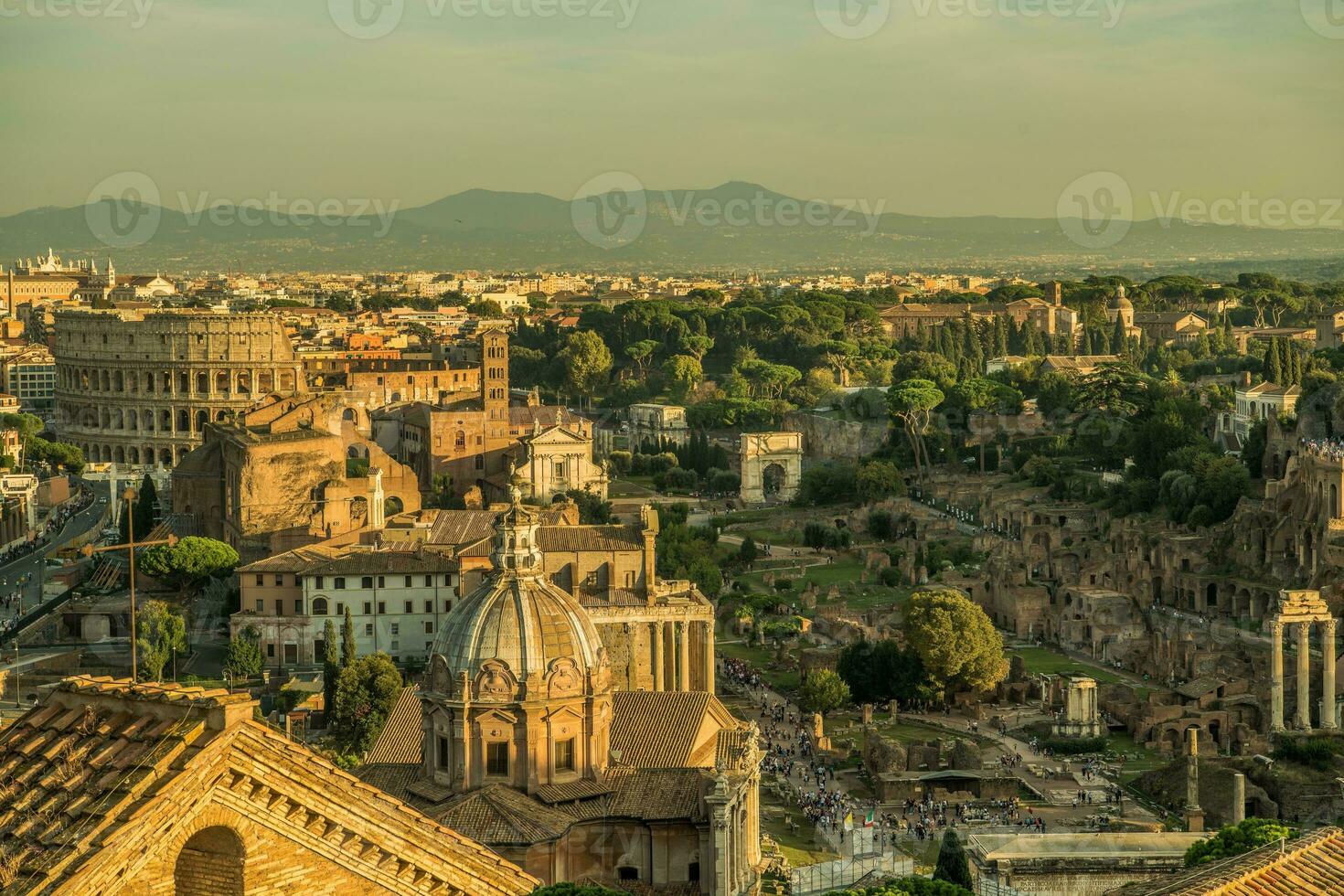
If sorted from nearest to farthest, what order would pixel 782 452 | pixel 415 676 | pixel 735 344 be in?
pixel 415 676 → pixel 782 452 → pixel 735 344

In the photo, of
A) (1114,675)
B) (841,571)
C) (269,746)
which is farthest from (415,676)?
(269,746)

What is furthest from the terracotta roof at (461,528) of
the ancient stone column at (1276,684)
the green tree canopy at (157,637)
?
the ancient stone column at (1276,684)

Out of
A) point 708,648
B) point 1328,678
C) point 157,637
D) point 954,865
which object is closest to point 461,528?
point 157,637

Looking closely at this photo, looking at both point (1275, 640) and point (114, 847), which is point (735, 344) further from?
point (114, 847)

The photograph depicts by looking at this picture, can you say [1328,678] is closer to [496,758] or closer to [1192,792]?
[1192,792]

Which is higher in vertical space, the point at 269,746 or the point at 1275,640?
the point at 269,746

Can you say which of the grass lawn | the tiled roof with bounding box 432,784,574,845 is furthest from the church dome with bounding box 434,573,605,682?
the grass lawn

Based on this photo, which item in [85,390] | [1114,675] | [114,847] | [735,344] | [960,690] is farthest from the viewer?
[735,344]
